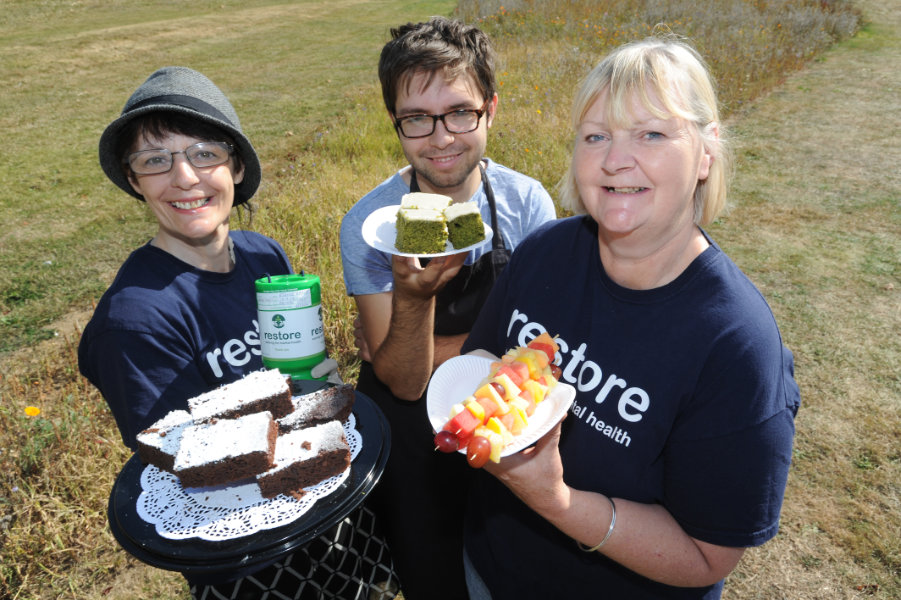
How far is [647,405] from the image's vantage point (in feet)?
6.08

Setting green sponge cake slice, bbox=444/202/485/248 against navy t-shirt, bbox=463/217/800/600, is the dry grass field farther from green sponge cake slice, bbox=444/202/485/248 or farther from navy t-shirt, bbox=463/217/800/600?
green sponge cake slice, bbox=444/202/485/248

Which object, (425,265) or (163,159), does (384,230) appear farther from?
(163,159)

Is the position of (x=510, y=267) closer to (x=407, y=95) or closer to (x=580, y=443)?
(x=580, y=443)

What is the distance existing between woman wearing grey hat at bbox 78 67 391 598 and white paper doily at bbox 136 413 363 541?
1.20ft

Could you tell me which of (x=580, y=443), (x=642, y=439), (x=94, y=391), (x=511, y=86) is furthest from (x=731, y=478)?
(x=511, y=86)

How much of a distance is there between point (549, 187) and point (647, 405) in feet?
22.7

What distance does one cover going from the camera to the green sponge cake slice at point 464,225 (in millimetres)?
2824

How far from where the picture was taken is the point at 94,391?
5137 mm

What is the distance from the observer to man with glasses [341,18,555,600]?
Result: 3150 millimetres

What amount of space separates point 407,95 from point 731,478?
265 cm

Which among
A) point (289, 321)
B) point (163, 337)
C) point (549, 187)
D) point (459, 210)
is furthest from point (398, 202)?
point (549, 187)

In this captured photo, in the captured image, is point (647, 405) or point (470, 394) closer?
point (647, 405)

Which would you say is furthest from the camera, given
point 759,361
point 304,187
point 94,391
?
point 304,187

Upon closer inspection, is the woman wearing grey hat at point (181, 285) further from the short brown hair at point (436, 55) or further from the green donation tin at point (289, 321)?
the short brown hair at point (436, 55)
